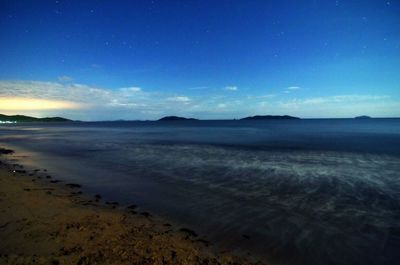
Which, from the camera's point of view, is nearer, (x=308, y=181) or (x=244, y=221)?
(x=244, y=221)

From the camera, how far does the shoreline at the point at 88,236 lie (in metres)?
5.93

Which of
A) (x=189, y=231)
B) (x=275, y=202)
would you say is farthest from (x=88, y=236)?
(x=275, y=202)

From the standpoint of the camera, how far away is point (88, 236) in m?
7.02

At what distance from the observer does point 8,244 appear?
630 cm

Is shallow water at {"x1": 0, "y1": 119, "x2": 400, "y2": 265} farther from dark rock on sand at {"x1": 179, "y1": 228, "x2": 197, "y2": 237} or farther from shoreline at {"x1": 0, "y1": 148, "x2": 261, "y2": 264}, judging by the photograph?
shoreline at {"x1": 0, "y1": 148, "x2": 261, "y2": 264}

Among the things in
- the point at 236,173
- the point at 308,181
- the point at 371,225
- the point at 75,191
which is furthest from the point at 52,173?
the point at 371,225

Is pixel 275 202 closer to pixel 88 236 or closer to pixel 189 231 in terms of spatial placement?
pixel 189 231

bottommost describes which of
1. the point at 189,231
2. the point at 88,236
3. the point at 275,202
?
the point at 275,202

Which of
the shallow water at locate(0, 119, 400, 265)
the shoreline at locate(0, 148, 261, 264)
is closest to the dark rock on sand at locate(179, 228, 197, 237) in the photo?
the shoreline at locate(0, 148, 261, 264)

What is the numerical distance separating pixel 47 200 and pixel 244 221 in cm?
791

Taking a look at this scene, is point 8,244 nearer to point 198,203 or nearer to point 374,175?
point 198,203

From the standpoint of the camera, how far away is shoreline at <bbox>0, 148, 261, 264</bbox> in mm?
5930

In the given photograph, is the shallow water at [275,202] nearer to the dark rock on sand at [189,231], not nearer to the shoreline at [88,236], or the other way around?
the dark rock on sand at [189,231]

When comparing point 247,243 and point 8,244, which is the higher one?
point 8,244
